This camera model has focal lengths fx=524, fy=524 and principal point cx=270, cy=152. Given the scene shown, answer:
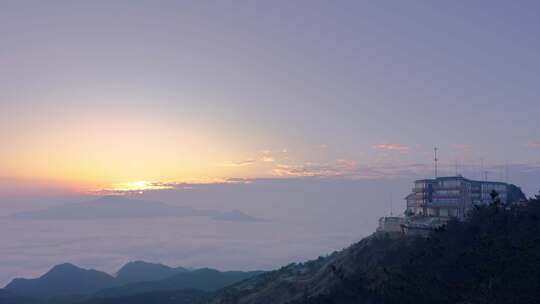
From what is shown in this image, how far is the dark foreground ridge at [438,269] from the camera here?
28312mm

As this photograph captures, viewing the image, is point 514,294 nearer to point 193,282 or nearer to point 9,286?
point 193,282

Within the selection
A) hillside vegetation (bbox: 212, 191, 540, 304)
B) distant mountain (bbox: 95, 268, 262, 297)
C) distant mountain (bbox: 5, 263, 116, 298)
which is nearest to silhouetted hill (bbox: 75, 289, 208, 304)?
distant mountain (bbox: 95, 268, 262, 297)

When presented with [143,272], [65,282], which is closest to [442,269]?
[65,282]

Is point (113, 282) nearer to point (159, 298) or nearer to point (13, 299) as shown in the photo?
point (13, 299)

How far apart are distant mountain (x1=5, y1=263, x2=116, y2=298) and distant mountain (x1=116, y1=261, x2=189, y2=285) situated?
401 centimetres

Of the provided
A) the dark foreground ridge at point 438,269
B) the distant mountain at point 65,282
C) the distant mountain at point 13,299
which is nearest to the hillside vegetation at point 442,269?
the dark foreground ridge at point 438,269

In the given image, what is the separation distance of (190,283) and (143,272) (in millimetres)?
44952

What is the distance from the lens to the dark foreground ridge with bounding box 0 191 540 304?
2831cm

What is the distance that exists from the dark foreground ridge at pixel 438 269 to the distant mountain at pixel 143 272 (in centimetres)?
8581

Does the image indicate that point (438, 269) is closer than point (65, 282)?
Yes

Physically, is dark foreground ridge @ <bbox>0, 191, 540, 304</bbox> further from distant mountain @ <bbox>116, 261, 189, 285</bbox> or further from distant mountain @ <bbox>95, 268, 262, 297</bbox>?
distant mountain @ <bbox>116, 261, 189, 285</bbox>

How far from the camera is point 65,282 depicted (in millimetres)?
129625

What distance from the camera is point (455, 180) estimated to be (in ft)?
186

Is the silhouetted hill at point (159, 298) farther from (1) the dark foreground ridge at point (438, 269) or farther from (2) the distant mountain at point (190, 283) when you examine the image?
(1) the dark foreground ridge at point (438, 269)
